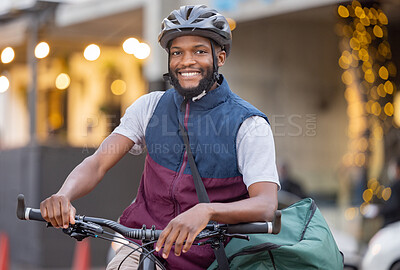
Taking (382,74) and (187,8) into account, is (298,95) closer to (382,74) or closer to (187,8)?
(382,74)

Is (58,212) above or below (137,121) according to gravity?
below

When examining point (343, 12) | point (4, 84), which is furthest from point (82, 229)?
point (4, 84)

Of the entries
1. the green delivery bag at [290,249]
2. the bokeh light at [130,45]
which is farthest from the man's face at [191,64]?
the bokeh light at [130,45]

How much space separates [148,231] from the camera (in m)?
3.16

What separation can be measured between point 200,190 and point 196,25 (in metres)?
0.79

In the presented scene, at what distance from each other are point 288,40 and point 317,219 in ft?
51.3

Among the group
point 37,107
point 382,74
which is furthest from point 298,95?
point 37,107

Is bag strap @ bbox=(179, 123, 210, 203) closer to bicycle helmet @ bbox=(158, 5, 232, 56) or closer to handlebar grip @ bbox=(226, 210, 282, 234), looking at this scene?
handlebar grip @ bbox=(226, 210, 282, 234)

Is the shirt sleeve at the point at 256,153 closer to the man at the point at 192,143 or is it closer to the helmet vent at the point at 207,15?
the man at the point at 192,143

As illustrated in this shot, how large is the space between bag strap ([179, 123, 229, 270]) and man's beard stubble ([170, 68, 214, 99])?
16cm

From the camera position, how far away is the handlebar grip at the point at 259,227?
120 inches

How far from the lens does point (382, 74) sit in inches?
693

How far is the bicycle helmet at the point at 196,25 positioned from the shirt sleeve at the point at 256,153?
0.45 m

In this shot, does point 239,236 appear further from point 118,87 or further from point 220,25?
point 118,87
